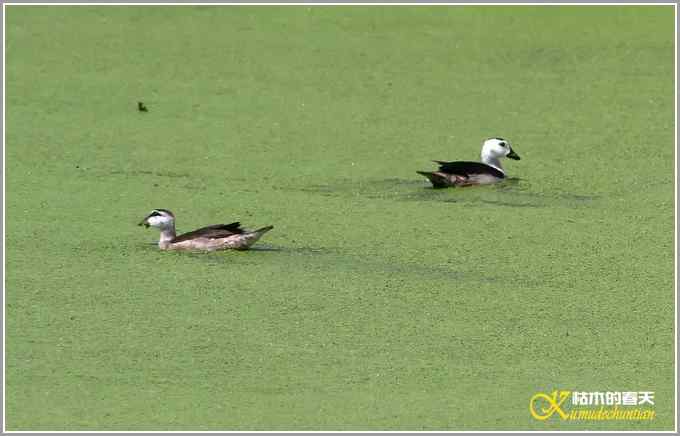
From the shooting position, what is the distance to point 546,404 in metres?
4.50

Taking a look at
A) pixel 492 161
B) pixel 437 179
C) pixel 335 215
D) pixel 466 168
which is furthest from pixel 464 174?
pixel 335 215

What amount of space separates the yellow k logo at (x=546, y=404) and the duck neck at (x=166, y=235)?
1.76 meters

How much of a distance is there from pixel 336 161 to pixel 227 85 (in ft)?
4.38

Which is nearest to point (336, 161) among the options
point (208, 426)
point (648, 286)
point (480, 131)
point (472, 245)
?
point (480, 131)

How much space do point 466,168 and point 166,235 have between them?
1.51 m

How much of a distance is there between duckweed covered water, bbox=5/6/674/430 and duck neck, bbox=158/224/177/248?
5 centimetres

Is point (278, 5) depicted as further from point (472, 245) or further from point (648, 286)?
point (648, 286)

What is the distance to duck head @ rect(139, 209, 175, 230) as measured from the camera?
19.5ft

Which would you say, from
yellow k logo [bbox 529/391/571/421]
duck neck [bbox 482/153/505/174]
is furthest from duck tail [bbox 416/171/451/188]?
yellow k logo [bbox 529/391/571/421]

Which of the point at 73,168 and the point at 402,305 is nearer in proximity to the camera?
the point at 402,305

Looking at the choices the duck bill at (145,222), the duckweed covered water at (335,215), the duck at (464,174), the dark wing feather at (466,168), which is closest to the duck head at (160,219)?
the duck bill at (145,222)

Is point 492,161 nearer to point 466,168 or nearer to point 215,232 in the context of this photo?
point 466,168

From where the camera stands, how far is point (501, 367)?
475 centimetres

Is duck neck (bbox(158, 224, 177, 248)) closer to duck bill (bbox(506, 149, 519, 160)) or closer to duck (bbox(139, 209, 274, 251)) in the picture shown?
duck (bbox(139, 209, 274, 251))
